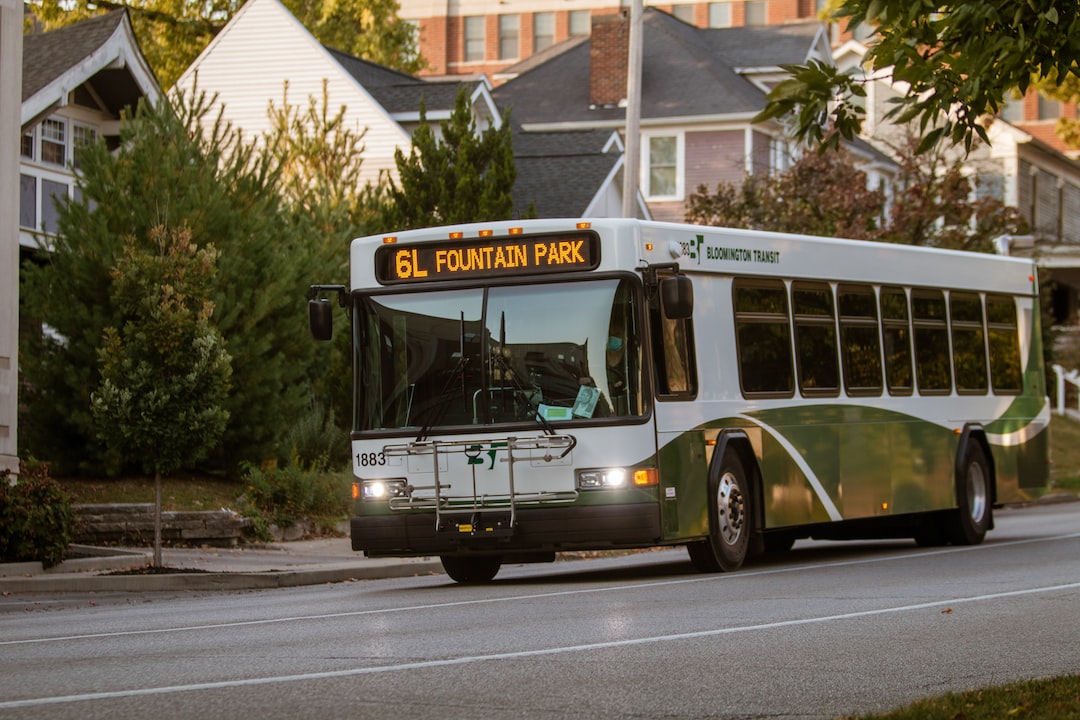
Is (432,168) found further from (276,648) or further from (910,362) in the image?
(276,648)

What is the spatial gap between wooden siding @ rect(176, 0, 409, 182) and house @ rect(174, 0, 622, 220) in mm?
24

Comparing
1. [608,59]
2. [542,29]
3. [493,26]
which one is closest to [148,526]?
[608,59]

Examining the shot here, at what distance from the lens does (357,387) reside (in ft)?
51.5

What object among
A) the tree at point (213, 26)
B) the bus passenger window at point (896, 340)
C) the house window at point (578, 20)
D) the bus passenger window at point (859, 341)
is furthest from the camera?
the house window at point (578, 20)

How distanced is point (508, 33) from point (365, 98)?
141 ft

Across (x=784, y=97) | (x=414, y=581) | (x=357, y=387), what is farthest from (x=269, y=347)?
(x=784, y=97)

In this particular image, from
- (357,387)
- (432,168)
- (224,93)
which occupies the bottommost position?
(357,387)

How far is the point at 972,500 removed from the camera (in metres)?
20.9

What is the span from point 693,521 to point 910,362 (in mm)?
4888

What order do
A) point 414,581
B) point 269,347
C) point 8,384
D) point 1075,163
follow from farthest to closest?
point 1075,163 → point 269,347 → point 8,384 → point 414,581

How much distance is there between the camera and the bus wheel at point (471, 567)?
661 inches

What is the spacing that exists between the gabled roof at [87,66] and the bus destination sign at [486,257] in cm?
1526

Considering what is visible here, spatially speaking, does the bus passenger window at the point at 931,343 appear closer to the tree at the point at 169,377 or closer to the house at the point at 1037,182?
the tree at the point at 169,377

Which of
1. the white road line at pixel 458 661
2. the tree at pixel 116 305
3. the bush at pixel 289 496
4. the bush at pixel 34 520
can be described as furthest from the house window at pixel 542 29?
the white road line at pixel 458 661
